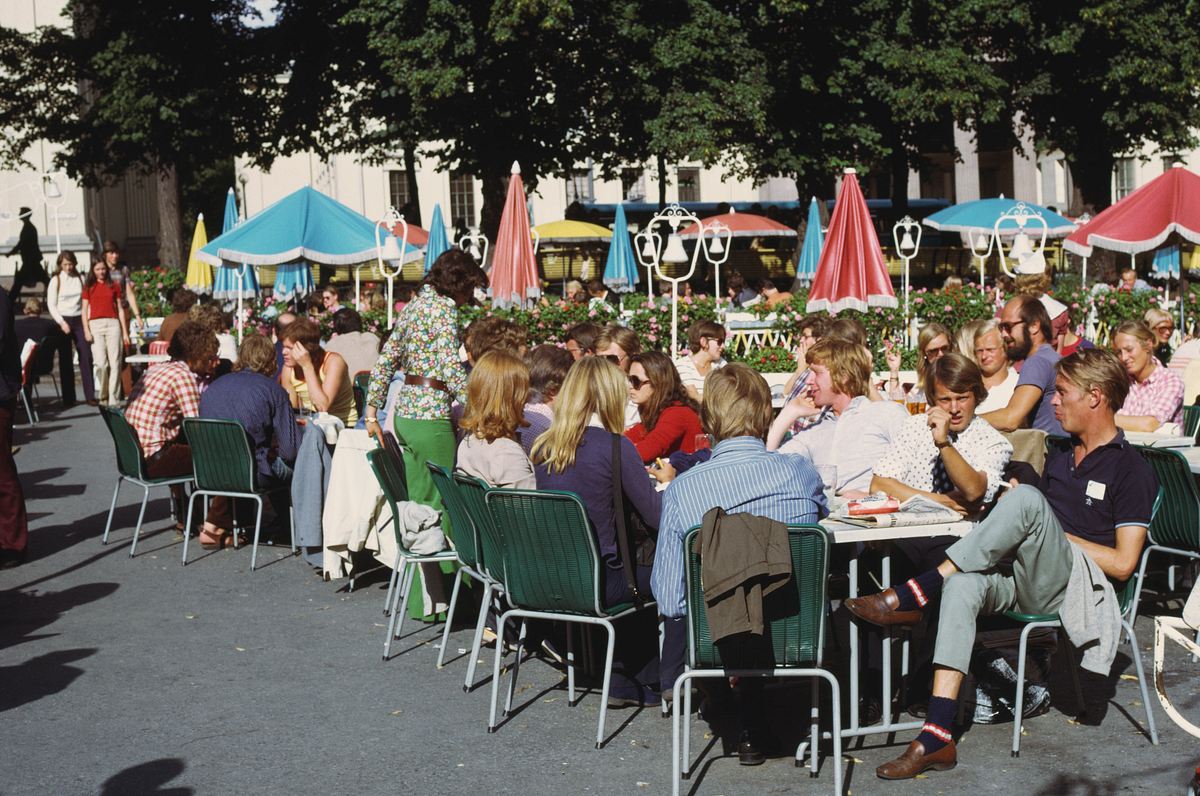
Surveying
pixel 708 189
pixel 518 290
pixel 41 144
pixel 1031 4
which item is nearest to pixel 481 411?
pixel 518 290

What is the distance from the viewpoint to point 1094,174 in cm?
3212

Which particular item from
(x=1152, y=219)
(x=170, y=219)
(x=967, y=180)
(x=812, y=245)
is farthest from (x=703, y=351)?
(x=967, y=180)

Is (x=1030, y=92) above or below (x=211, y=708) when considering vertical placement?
above

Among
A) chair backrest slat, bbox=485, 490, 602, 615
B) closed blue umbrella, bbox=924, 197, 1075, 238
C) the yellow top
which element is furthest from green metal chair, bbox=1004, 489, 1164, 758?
closed blue umbrella, bbox=924, 197, 1075, 238

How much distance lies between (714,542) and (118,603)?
15.1 ft

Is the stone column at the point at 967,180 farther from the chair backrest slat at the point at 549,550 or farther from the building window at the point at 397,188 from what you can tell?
the chair backrest slat at the point at 549,550

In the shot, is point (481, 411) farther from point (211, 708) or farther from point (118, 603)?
point (118, 603)

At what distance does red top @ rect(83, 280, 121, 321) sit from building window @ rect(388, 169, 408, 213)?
34.7 m

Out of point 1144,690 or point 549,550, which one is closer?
point 1144,690

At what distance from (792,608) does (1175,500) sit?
2.73m

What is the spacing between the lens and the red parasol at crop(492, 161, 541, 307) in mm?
13812

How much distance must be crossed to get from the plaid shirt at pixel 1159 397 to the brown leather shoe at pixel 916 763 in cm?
426

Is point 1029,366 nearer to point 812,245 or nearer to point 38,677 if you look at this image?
point 38,677

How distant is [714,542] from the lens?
4.83 m
